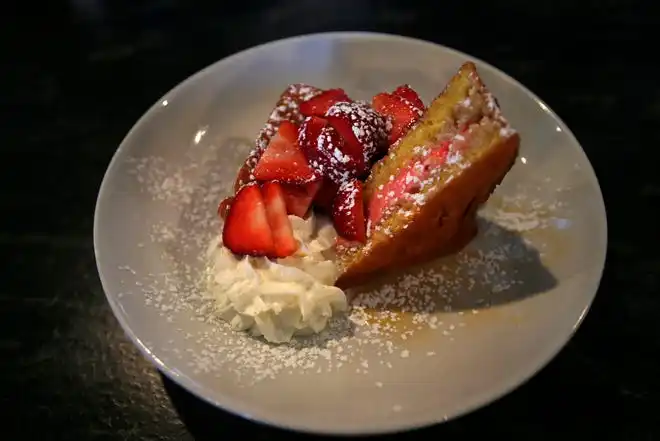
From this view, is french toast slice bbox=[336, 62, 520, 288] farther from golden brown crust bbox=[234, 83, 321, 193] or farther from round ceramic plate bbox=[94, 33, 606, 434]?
golden brown crust bbox=[234, 83, 321, 193]

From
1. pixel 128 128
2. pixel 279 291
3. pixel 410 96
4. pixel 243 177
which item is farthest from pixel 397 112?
pixel 128 128

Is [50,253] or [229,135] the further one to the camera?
[229,135]

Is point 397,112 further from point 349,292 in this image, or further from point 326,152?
point 349,292

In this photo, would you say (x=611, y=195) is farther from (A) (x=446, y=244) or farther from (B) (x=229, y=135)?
(B) (x=229, y=135)

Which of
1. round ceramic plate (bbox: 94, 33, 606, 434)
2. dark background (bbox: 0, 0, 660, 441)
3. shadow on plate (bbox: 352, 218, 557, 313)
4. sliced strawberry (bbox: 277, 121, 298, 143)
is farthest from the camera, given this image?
sliced strawberry (bbox: 277, 121, 298, 143)

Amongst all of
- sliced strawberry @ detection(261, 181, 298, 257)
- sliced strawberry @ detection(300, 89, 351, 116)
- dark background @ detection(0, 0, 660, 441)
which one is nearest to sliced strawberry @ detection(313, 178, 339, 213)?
sliced strawberry @ detection(261, 181, 298, 257)

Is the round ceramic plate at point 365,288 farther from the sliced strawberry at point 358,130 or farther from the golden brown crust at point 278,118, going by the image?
the sliced strawberry at point 358,130

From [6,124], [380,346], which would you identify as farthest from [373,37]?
[6,124]

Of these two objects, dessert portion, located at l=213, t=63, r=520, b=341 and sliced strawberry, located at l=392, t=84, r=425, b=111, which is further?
sliced strawberry, located at l=392, t=84, r=425, b=111
